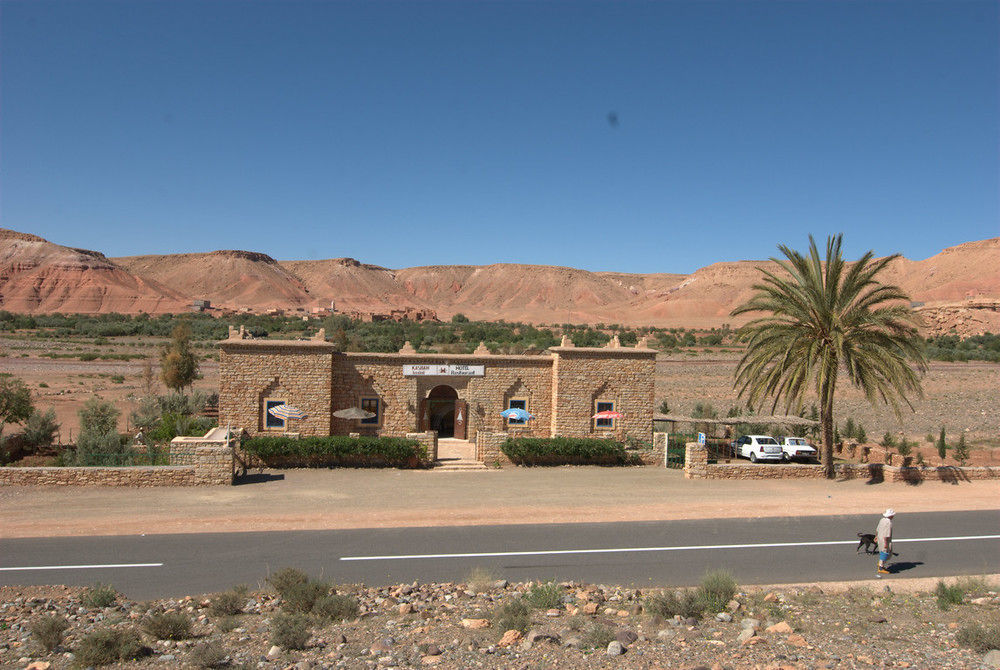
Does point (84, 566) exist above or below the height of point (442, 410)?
below

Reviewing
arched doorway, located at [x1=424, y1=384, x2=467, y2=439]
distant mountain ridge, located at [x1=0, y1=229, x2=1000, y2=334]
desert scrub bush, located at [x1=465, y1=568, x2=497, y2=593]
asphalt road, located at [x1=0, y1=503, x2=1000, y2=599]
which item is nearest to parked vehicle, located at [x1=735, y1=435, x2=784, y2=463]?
asphalt road, located at [x1=0, y1=503, x2=1000, y2=599]

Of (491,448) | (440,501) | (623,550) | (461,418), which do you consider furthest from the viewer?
(461,418)

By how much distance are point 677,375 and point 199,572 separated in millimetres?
47900

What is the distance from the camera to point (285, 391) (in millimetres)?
22672

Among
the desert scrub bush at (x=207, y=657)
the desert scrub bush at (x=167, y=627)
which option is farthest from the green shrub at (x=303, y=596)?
the desert scrub bush at (x=207, y=657)

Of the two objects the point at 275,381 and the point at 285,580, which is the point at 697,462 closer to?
the point at 275,381

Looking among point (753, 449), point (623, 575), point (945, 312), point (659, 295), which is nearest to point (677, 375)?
point (753, 449)

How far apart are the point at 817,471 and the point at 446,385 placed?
13.1 m

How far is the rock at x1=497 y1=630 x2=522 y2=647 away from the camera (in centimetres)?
902

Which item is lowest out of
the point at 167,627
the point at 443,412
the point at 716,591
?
the point at 167,627

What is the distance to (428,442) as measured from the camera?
2234 centimetres

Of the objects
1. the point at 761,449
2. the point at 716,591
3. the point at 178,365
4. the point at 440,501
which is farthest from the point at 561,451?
the point at 178,365

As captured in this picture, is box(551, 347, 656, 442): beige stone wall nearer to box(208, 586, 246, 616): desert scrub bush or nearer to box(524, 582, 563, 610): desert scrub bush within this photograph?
box(524, 582, 563, 610): desert scrub bush

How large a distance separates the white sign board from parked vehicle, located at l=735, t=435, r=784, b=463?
10.3 metres
